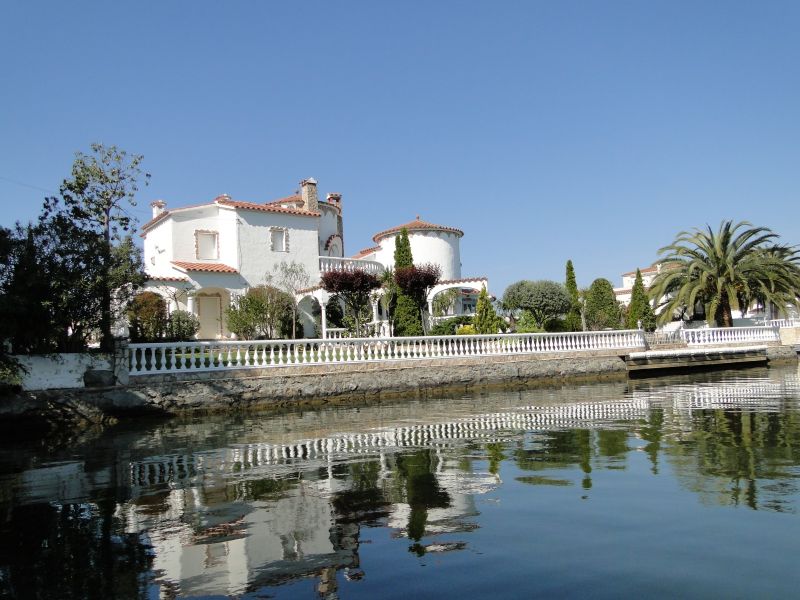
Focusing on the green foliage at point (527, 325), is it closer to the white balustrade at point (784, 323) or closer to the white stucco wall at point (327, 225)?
the white stucco wall at point (327, 225)

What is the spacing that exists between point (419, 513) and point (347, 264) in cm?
2589

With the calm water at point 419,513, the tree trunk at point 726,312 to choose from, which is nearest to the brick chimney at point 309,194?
the tree trunk at point 726,312

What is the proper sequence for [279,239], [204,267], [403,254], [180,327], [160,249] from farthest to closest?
[279,239], [403,254], [160,249], [204,267], [180,327]

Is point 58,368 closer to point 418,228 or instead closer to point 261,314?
point 261,314

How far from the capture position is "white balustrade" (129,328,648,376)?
16094 millimetres

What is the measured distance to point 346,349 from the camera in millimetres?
18922

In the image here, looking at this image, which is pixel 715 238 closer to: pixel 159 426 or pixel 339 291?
pixel 339 291

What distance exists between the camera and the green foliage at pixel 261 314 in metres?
25.1

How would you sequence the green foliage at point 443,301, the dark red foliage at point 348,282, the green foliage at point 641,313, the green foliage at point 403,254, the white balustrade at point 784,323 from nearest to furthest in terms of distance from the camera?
the dark red foliage at point 348,282, the green foliage at point 403,254, the white balustrade at point 784,323, the green foliage at point 443,301, the green foliage at point 641,313

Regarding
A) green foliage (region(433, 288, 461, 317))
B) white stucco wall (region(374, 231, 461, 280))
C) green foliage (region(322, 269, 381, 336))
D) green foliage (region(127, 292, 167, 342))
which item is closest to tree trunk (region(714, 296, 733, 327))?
green foliage (region(433, 288, 461, 317))

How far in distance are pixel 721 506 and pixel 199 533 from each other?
468 centimetres

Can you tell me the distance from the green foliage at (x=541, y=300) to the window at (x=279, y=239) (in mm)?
13823

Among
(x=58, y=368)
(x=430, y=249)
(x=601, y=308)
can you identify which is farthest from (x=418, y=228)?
(x=58, y=368)

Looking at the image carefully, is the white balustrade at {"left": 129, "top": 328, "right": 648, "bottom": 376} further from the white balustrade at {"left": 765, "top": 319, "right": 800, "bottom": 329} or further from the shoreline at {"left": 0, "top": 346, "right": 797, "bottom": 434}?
the white balustrade at {"left": 765, "top": 319, "right": 800, "bottom": 329}
